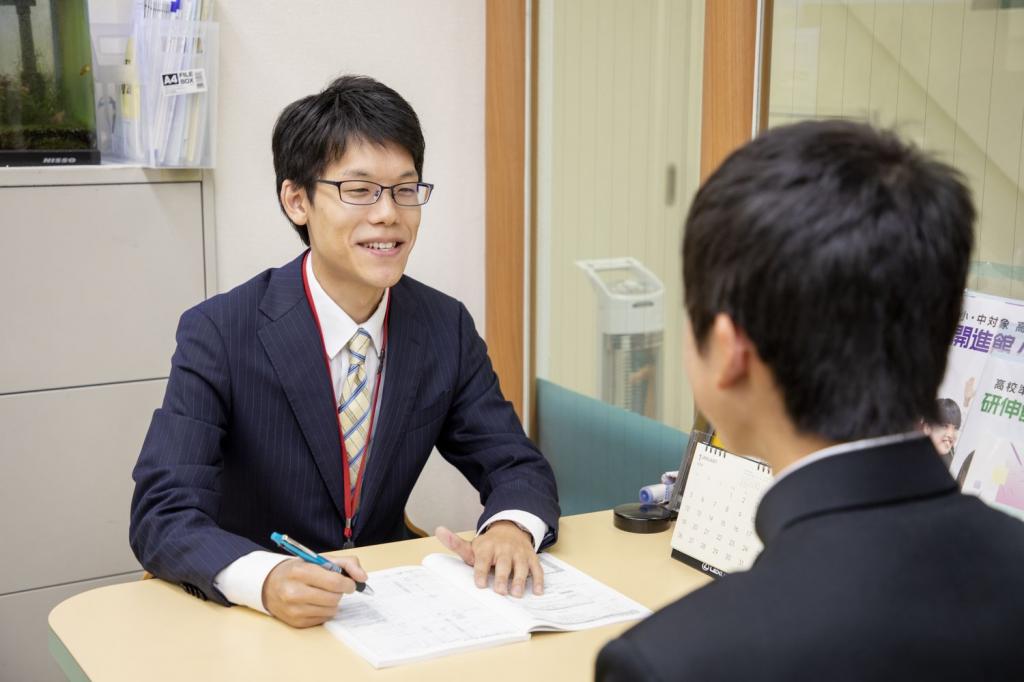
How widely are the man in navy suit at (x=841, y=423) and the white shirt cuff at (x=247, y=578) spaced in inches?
35.8

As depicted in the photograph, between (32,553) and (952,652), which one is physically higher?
(952,652)

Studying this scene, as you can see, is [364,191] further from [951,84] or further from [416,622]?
[951,84]

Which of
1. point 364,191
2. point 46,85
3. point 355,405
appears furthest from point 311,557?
point 46,85

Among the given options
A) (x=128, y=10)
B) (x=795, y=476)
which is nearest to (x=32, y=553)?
(x=128, y=10)

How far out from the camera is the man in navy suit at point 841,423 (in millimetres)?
785

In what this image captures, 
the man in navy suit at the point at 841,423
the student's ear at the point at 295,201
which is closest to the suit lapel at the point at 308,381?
the student's ear at the point at 295,201

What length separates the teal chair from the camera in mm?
2820

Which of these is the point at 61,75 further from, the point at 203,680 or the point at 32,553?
the point at 203,680

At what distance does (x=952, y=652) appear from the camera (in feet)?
2.63

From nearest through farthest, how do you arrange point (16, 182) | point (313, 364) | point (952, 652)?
point (952, 652) < point (313, 364) < point (16, 182)

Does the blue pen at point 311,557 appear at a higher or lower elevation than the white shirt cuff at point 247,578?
higher

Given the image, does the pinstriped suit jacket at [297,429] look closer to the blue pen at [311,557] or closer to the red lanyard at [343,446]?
the red lanyard at [343,446]

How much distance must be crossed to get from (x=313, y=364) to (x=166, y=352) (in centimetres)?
113

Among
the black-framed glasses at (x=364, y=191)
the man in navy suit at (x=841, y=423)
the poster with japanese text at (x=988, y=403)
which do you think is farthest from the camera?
the black-framed glasses at (x=364, y=191)
